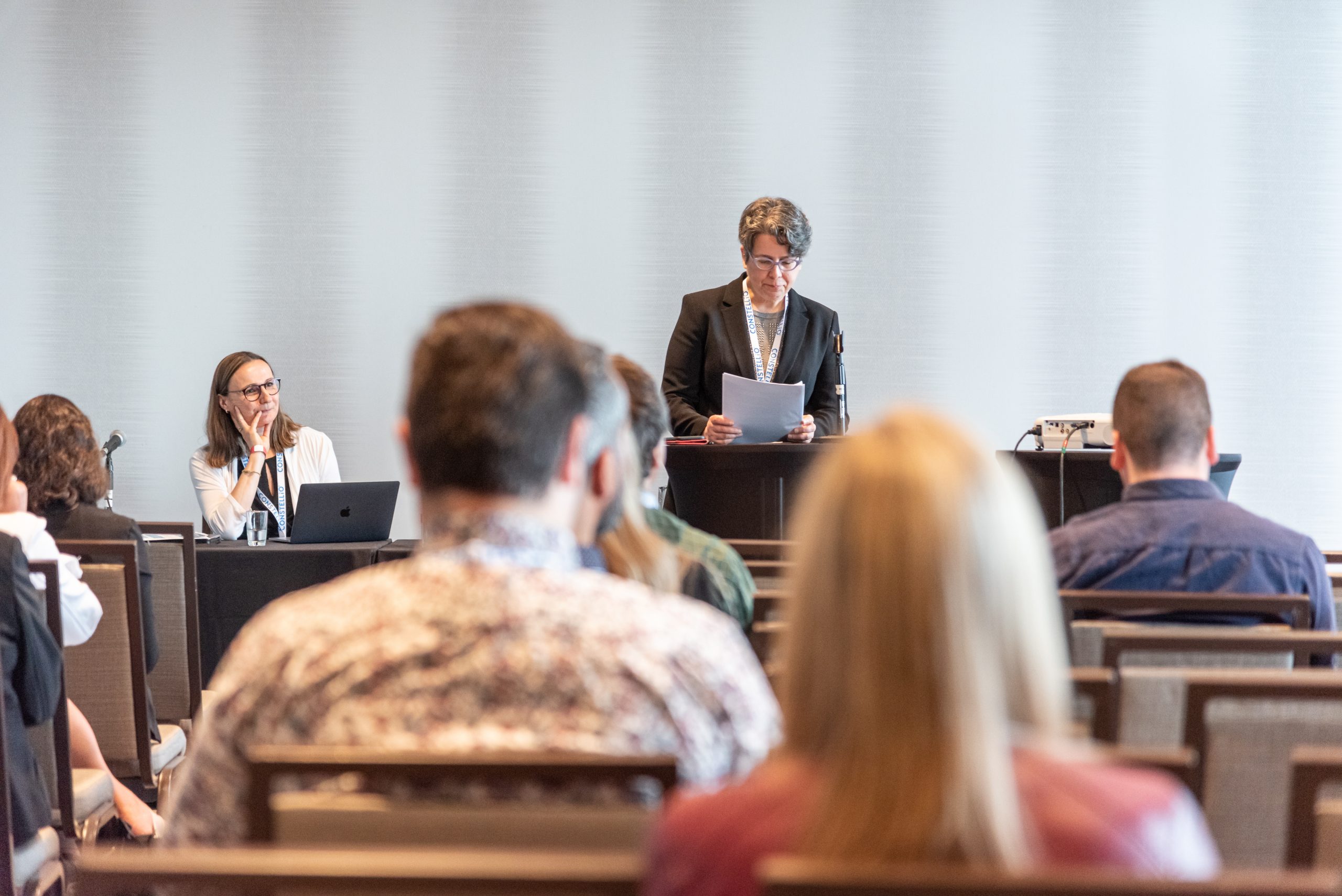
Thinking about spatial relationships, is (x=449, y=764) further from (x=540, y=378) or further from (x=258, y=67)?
(x=258, y=67)

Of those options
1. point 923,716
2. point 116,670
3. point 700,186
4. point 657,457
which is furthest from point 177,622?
point 700,186

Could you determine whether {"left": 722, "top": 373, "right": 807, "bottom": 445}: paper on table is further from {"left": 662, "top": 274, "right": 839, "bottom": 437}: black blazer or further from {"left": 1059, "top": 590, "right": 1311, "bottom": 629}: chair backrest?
{"left": 1059, "top": 590, "right": 1311, "bottom": 629}: chair backrest

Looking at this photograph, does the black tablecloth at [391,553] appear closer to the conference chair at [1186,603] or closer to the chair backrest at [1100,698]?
the conference chair at [1186,603]

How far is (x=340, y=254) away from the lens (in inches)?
234

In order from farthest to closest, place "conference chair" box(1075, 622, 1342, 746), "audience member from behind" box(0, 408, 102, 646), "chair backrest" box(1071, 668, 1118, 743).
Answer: "audience member from behind" box(0, 408, 102, 646) < "conference chair" box(1075, 622, 1342, 746) < "chair backrest" box(1071, 668, 1118, 743)

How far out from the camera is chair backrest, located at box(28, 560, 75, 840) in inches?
100

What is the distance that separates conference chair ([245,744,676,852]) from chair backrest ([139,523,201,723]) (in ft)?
8.33

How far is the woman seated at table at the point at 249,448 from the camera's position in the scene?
4.98 m

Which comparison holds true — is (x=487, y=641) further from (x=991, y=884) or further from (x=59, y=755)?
(x=59, y=755)

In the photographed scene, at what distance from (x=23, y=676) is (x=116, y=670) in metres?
0.65

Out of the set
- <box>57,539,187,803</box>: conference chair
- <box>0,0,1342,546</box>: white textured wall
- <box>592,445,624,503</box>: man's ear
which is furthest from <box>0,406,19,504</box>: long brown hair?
<box>0,0,1342,546</box>: white textured wall

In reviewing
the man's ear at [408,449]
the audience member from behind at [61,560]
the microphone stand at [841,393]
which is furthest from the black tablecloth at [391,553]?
the man's ear at [408,449]

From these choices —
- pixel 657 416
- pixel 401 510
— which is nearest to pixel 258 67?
pixel 401 510

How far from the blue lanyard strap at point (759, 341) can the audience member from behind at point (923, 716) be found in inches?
150
